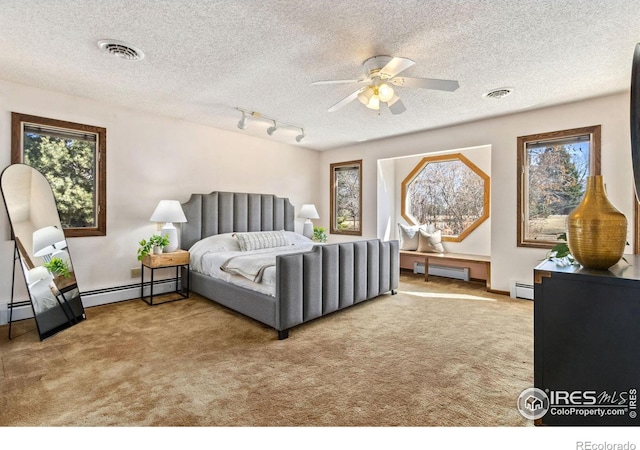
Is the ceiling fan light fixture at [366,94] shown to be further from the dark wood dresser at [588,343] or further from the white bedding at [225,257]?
the dark wood dresser at [588,343]

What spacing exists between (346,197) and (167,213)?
3.52 meters

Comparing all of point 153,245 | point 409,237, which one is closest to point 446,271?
point 409,237

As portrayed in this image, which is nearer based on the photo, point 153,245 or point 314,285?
point 314,285

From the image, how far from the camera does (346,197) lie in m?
6.29

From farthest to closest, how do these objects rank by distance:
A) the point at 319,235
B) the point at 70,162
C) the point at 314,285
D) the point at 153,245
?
the point at 319,235
the point at 153,245
the point at 70,162
the point at 314,285

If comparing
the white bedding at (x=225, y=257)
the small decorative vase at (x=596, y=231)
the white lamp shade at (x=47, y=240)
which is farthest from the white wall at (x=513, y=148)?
the white lamp shade at (x=47, y=240)

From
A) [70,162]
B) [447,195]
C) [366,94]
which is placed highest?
[366,94]

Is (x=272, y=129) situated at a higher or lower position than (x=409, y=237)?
higher

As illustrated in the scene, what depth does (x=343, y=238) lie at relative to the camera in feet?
20.6

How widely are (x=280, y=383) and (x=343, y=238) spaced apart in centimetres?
440

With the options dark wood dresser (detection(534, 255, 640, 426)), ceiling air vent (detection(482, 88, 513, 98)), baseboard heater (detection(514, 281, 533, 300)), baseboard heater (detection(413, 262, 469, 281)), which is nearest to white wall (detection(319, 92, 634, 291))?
baseboard heater (detection(514, 281, 533, 300))

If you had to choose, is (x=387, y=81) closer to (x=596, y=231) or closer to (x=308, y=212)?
(x=596, y=231)

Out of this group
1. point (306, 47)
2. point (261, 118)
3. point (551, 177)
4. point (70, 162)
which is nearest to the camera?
point (306, 47)
